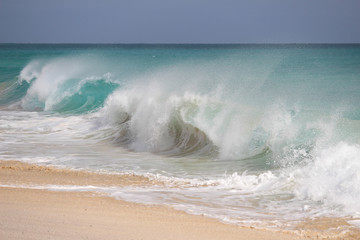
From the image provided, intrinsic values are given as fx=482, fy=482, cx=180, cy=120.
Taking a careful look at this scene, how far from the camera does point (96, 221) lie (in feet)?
16.9

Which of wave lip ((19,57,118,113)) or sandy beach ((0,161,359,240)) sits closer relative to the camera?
sandy beach ((0,161,359,240))

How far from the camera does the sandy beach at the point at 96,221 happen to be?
4723 mm

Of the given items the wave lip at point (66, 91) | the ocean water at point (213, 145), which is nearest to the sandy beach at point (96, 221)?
the ocean water at point (213, 145)

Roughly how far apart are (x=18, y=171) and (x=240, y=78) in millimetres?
18021

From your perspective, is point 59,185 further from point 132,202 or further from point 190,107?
point 190,107

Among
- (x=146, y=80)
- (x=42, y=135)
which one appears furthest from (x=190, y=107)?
(x=146, y=80)

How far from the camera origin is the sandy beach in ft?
15.5

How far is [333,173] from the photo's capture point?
23.7ft

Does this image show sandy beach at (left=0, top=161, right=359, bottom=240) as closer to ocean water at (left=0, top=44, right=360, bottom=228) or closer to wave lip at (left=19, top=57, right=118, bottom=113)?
ocean water at (left=0, top=44, right=360, bottom=228)

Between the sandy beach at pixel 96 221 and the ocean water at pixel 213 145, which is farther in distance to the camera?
the ocean water at pixel 213 145

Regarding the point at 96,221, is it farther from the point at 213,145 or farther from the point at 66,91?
the point at 66,91

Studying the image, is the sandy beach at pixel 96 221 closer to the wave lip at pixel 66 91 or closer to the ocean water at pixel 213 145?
the ocean water at pixel 213 145

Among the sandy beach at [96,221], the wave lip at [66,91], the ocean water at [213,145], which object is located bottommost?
the sandy beach at [96,221]

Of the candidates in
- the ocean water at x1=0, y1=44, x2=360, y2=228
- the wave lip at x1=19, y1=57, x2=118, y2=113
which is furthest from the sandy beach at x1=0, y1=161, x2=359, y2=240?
the wave lip at x1=19, y1=57, x2=118, y2=113
